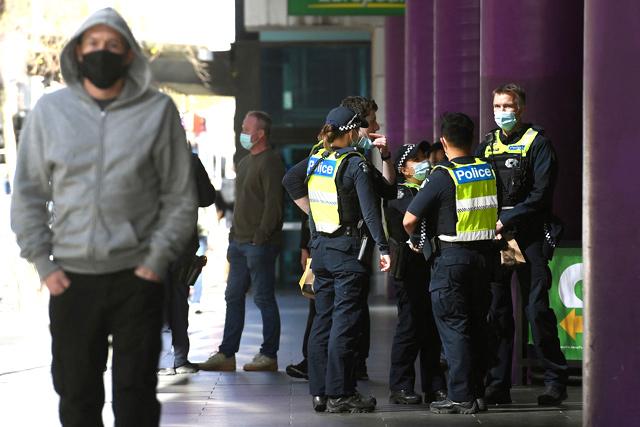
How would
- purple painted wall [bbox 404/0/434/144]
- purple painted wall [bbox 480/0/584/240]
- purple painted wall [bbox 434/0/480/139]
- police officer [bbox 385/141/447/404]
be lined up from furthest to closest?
1. purple painted wall [bbox 404/0/434/144]
2. purple painted wall [bbox 434/0/480/139]
3. purple painted wall [bbox 480/0/584/240]
4. police officer [bbox 385/141/447/404]

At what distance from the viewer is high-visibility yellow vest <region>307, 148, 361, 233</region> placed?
923cm

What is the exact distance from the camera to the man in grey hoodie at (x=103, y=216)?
5.84 metres

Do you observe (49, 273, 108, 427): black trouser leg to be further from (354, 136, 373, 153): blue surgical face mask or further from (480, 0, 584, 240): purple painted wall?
(480, 0, 584, 240): purple painted wall

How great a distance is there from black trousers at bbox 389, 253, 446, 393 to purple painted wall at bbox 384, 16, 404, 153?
Result: 34.7 ft

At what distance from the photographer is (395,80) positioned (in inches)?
804

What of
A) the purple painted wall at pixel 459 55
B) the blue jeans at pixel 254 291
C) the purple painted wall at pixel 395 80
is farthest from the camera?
the purple painted wall at pixel 395 80

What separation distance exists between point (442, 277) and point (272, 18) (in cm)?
1293

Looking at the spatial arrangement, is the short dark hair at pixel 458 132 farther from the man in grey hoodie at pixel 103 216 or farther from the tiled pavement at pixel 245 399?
the man in grey hoodie at pixel 103 216

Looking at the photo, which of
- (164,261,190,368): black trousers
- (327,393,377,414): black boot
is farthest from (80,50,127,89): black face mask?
(164,261,190,368): black trousers

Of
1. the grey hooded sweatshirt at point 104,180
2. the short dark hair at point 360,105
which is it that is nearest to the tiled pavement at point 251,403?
the short dark hair at point 360,105

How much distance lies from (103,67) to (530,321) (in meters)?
4.46

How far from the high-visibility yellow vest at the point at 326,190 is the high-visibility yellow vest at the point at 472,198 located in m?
0.67

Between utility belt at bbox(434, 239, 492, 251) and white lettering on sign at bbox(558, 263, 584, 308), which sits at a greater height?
utility belt at bbox(434, 239, 492, 251)

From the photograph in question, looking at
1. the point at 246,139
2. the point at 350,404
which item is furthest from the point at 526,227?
the point at 246,139
